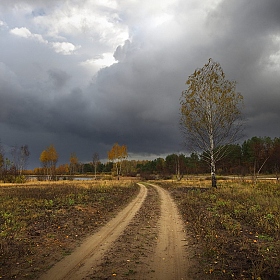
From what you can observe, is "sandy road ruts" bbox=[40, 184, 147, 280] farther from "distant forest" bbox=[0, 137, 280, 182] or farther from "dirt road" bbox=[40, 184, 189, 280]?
"distant forest" bbox=[0, 137, 280, 182]

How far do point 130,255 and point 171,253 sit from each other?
4.44 feet

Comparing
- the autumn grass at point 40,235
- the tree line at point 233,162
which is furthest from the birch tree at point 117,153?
the autumn grass at point 40,235

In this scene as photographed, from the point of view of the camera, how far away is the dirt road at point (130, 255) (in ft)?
21.0

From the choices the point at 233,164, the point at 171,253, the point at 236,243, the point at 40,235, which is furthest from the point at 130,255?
the point at 233,164

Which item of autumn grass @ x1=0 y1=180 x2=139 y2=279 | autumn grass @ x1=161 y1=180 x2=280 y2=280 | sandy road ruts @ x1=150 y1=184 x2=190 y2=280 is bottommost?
autumn grass @ x1=0 y1=180 x2=139 y2=279

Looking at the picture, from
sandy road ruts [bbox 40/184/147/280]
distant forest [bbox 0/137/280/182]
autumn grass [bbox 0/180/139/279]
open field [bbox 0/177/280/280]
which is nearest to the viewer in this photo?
sandy road ruts [bbox 40/184/147/280]

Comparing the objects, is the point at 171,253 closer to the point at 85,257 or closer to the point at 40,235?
the point at 85,257

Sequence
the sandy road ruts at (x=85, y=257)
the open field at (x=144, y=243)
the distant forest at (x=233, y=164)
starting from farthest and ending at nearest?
the distant forest at (x=233, y=164) → the open field at (x=144, y=243) → the sandy road ruts at (x=85, y=257)

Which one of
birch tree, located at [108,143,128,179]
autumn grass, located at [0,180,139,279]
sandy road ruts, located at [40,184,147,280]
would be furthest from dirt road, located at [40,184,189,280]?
birch tree, located at [108,143,128,179]

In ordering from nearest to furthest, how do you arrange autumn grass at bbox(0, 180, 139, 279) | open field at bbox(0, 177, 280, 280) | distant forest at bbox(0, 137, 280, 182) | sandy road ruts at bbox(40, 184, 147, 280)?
sandy road ruts at bbox(40, 184, 147, 280), open field at bbox(0, 177, 280, 280), autumn grass at bbox(0, 180, 139, 279), distant forest at bbox(0, 137, 280, 182)

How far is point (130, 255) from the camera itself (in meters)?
7.83

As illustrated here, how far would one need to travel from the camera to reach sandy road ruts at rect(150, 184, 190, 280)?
640 centimetres

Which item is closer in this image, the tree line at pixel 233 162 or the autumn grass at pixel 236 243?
the autumn grass at pixel 236 243

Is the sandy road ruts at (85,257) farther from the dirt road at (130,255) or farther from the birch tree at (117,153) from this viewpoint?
the birch tree at (117,153)
